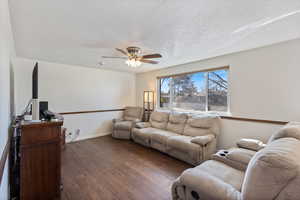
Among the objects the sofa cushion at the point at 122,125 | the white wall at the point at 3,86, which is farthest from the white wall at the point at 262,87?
the white wall at the point at 3,86

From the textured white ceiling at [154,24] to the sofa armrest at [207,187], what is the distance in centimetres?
172

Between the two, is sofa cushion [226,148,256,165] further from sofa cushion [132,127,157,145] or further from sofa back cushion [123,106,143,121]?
sofa back cushion [123,106,143,121]

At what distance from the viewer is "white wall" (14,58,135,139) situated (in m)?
3.50

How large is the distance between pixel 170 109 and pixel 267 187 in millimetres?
3639

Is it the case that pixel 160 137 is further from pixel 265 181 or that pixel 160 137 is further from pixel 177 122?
pixel 265 181

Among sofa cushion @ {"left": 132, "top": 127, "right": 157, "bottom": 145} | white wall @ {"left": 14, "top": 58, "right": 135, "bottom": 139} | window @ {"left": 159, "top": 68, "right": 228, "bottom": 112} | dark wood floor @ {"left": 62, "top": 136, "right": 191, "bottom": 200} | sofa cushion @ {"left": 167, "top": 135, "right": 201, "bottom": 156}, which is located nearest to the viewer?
dark wood floor @ {"left": 62, "top": 136, "right": 191, "bottom": 200}

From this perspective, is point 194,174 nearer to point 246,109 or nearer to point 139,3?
point 139,3

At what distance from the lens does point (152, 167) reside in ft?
8.90

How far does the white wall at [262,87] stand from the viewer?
2404 mm

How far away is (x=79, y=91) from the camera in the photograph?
14.1ft

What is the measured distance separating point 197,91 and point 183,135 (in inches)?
50.4

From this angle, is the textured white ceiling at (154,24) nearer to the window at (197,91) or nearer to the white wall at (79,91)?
the window at (197,91)

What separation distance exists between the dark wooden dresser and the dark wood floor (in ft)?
0.94

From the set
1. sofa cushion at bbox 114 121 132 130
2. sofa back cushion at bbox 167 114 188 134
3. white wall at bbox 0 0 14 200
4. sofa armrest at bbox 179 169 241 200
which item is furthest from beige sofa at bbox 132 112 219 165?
white wall at bbox 0 0 14 200
